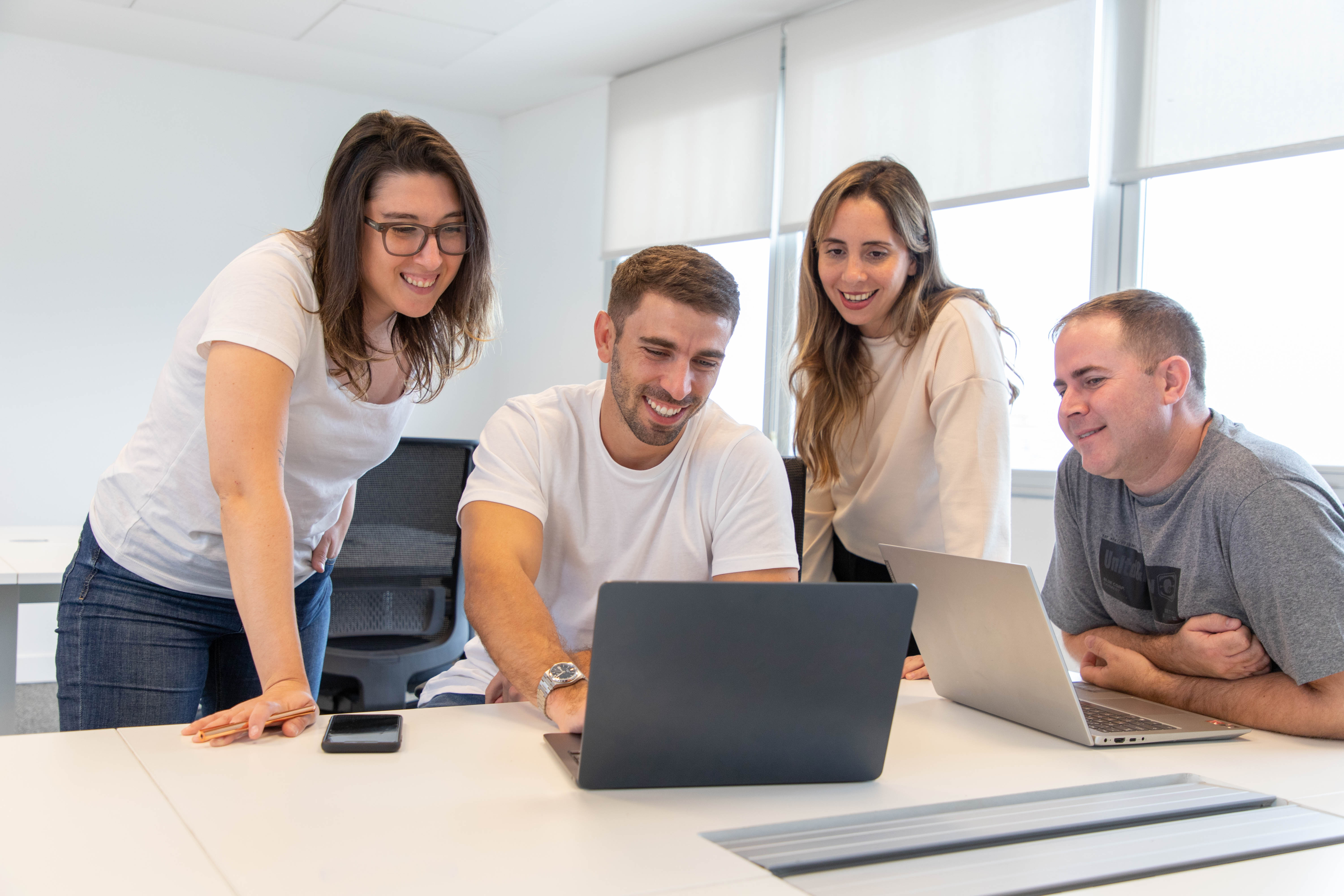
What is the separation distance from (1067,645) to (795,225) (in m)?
2.97

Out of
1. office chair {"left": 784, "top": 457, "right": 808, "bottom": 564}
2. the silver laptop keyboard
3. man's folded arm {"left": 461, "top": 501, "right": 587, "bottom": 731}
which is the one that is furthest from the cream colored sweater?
man's folded arm {"left": 461, "top": 501, "right": 587, "bottom": 731}

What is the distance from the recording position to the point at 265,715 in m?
1.14

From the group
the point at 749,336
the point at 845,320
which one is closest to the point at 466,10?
the point at 749,336

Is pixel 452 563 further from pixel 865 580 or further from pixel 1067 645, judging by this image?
pixel 1067 645

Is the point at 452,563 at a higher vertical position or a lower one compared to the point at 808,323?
lower

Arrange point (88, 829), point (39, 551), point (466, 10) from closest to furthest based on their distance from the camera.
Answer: point (88, 829) → point (39, 551) → point (466, 10)

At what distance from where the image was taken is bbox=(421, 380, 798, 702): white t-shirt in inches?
63.7

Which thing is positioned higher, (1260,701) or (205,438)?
(205,438)

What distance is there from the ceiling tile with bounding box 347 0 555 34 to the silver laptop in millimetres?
3552

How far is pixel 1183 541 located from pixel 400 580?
6.22 ft

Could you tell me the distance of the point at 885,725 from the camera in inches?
42.8

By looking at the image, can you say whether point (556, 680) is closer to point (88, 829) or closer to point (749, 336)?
point (88, 829)

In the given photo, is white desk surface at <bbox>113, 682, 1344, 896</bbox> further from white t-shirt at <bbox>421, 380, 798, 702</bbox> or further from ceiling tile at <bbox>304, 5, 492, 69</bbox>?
ceiling tile at <bbox>304, 5, 492, 69</bbox>

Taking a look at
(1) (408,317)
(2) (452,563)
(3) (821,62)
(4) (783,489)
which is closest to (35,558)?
(2) (452,563)
